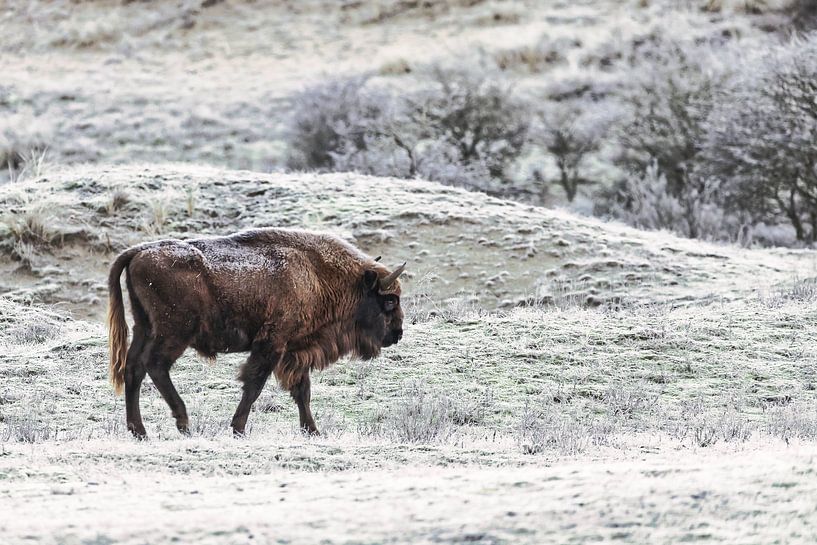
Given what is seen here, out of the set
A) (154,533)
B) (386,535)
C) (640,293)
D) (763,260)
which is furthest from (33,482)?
(763,260)

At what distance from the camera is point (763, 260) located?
1877cm

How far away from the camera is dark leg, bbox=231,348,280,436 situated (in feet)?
29.6

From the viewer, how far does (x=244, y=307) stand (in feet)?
29.7

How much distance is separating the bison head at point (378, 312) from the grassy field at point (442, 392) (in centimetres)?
68

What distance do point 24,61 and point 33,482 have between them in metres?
41.8

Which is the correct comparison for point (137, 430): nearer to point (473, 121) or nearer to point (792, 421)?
point (792, 421)

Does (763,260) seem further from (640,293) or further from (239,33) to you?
(239,33)

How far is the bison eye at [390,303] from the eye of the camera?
388 inches

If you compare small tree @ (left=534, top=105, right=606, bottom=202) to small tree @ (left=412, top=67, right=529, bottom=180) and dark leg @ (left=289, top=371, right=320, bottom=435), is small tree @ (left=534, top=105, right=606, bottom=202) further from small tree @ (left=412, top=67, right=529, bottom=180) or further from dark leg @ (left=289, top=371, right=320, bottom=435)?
dark leg @ (left=289, top=371, right=320, bottom=435)

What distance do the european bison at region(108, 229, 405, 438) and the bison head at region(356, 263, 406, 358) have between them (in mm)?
13

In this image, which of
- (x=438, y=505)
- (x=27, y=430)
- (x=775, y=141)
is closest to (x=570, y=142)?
(x=775, y=141)

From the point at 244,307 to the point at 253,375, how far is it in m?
0.50

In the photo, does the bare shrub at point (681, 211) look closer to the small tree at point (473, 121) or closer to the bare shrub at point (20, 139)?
the small tree at point (473, 121)

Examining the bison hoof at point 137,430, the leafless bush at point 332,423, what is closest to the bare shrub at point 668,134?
the leafless bush at point 332,423
